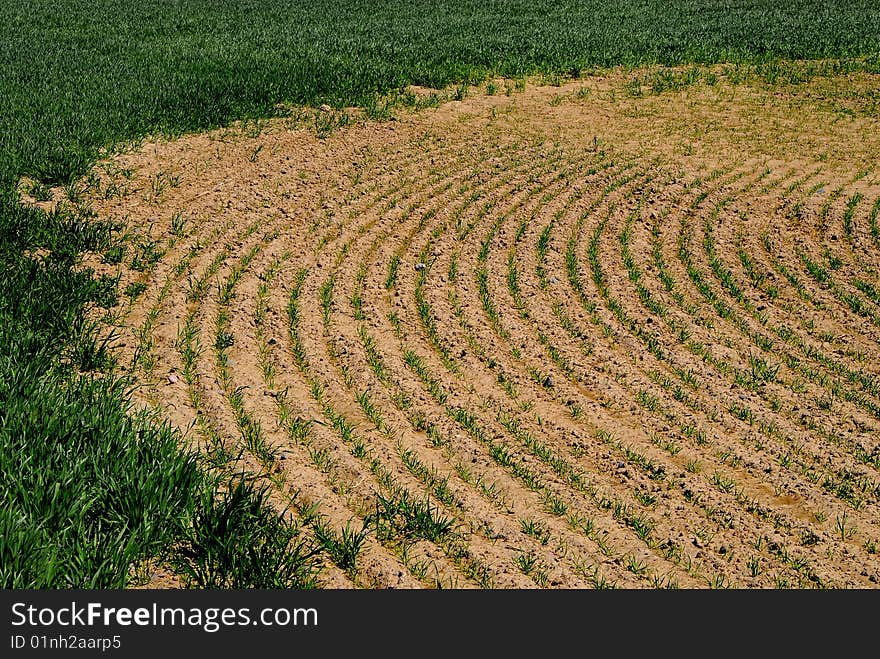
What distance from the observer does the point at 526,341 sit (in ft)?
19.9

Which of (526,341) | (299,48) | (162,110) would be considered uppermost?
(299,48)

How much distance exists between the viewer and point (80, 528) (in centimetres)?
356

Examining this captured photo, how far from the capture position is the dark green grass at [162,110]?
368cm

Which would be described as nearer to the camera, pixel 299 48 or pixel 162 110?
pixel 162 110

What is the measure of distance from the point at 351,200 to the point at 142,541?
18.2ft

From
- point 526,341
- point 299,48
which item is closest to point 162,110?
point 299,48

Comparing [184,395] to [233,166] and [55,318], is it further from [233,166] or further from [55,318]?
[233,166]

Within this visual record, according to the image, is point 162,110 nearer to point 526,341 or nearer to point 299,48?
point 299,48

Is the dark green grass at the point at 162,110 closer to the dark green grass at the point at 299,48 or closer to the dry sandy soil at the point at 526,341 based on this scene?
the dark green grass at the point at 299,48

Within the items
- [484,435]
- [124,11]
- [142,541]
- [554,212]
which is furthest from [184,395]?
[124,11]

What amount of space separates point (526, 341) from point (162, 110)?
757 cm

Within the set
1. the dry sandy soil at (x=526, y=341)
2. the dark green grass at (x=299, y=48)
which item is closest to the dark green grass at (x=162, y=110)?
the dark green grass at (x=299, y=48)

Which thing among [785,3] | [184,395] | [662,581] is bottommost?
[662,581]

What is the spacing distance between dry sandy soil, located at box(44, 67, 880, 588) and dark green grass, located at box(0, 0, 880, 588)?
34cm
